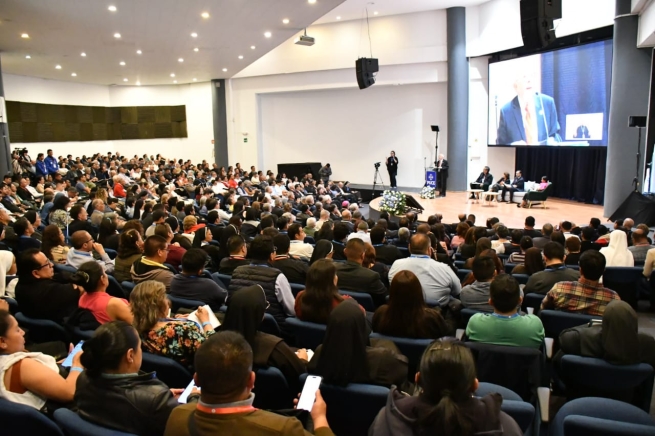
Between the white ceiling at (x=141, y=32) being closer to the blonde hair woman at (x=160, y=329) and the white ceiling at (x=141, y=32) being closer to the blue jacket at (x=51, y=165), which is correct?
the blue jacket at (x=51, y=165)

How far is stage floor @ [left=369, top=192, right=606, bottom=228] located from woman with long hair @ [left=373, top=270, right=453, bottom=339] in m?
8.44

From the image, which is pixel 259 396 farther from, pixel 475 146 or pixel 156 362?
pixel 475 146

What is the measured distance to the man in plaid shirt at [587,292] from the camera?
11.5 ft

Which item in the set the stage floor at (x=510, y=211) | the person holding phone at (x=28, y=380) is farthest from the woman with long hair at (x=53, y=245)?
the stage floor at (x=510, y=211)

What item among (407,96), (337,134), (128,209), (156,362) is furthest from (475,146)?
(156,362)

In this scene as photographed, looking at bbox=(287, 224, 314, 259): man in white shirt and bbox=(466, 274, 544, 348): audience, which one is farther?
bbox=(287, 224, 314, 259): man in white shirt

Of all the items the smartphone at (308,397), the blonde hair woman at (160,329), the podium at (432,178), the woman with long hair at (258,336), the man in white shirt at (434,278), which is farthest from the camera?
the podium at (432,178)

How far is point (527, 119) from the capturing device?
14.9 metres

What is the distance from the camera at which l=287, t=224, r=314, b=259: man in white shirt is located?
5.79 meters

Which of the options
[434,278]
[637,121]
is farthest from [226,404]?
[637,121]

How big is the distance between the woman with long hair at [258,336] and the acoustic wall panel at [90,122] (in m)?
18.9

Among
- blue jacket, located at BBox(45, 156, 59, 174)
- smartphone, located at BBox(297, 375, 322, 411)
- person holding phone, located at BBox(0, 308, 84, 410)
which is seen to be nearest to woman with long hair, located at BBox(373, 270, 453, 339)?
smartphone, located at BBox(297, 375, 322, 411)

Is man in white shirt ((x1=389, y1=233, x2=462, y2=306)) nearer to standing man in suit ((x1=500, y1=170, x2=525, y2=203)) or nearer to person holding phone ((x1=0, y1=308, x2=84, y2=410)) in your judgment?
person holding phone ((x1=0, y1=308, x2=84, y2=410))

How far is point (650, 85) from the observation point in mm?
10844
